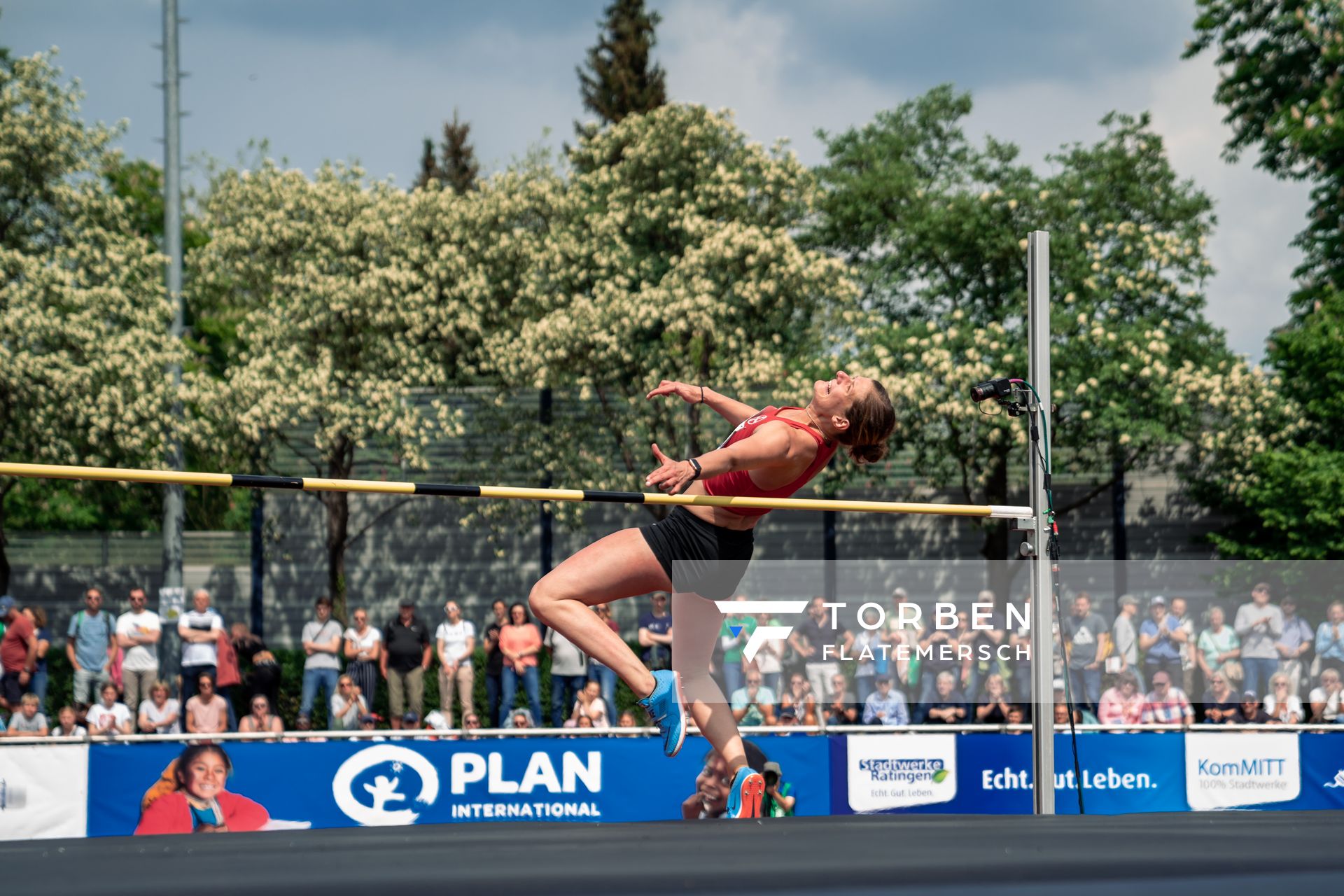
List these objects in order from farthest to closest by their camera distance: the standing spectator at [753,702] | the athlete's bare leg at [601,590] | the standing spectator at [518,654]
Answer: the standing spectator at [518,654], the standing spectator at [753,702], the athlete's bare leg at [601,590]

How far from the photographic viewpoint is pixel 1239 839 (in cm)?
292

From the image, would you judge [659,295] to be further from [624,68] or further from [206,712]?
[624,68]

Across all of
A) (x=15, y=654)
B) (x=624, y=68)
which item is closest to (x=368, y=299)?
(x=15, y=654)

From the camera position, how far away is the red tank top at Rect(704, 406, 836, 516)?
449 centimetres

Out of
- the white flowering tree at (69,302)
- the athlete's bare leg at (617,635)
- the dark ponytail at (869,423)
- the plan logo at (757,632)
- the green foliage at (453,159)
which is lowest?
the plan logo at (757,632)

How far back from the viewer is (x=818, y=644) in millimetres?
9773

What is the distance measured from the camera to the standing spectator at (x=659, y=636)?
30.7 feet

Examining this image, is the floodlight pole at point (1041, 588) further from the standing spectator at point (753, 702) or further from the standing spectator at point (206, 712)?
the standing spectator at point (206, 712)

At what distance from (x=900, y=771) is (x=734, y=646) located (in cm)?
164

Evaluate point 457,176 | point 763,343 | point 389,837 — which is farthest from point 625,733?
point 457,176

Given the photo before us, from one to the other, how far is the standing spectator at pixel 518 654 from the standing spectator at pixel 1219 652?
4754mm

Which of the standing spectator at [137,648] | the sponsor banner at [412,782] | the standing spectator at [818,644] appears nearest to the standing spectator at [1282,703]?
the standing spectator at [818,644]

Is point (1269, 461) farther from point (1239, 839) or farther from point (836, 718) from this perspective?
point (1239, 839)

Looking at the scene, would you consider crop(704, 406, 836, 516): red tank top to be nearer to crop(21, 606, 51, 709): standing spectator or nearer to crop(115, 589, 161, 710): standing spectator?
crop(115, 589, 161, 710): standing spectator
